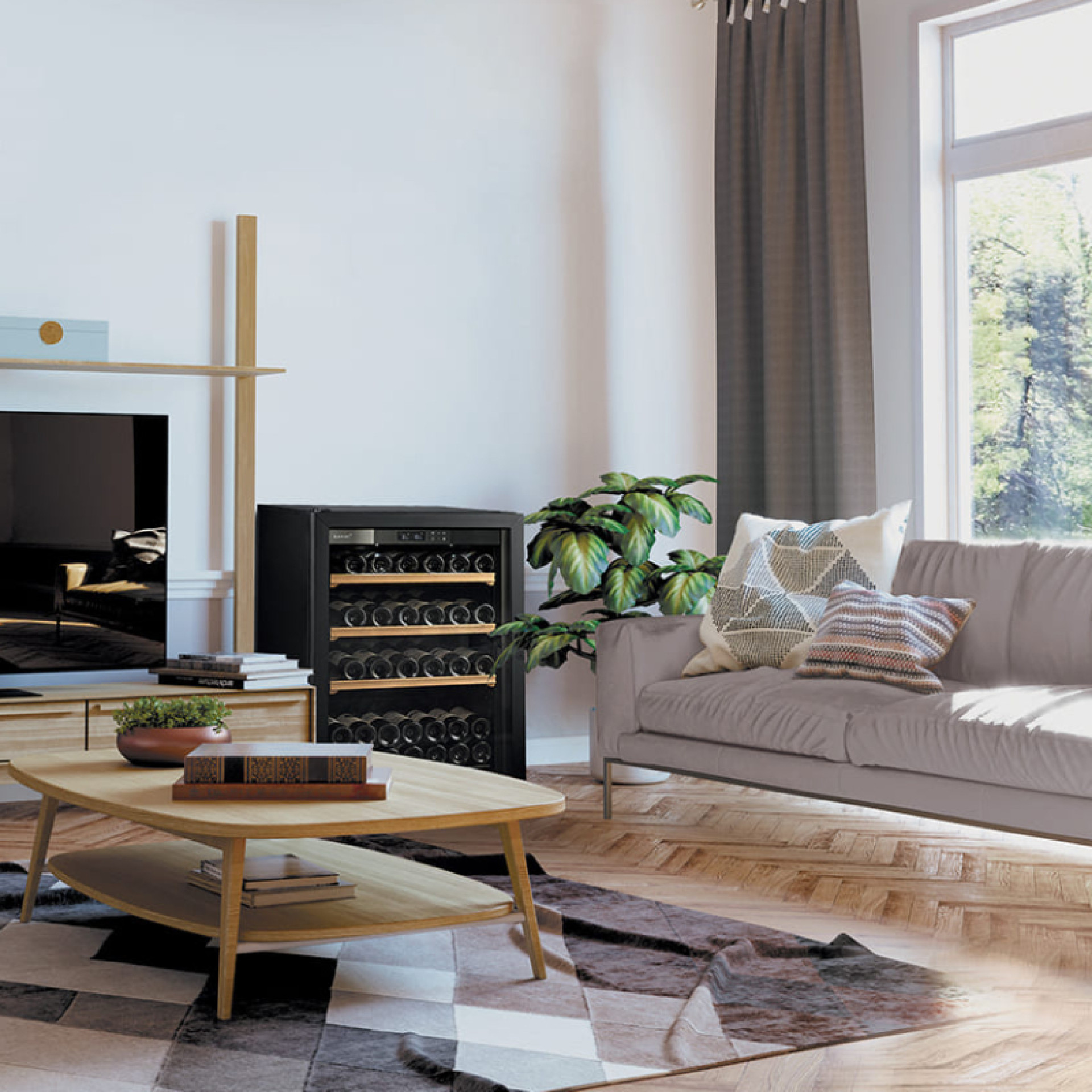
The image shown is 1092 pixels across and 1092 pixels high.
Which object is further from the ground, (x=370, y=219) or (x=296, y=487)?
(x=370, y=219)

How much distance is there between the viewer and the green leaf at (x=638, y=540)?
5098mm

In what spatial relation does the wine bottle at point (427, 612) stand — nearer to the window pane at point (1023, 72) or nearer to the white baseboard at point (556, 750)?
the white baseboard at point (556, 750)

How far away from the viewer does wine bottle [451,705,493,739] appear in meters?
5.02

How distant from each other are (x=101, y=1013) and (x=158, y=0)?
353 cm

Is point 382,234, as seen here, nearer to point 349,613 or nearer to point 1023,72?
point 349,613

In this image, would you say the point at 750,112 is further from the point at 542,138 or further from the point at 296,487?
the point at 296,487

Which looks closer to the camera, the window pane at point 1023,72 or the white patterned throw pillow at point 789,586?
the white patterned throw pillow at point 789,586

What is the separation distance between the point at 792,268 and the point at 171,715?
3299 millimetres

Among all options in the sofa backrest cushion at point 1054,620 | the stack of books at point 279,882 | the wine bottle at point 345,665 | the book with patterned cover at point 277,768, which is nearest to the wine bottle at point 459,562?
the wine bottle at point 345,665

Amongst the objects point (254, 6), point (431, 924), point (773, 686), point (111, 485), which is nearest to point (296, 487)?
point (111, 485)

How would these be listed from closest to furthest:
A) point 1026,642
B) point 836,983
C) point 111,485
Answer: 1. point 836,983
2. point 1026,642
3. point 111,485

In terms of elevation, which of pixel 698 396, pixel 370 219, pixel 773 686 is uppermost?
pixel 370 219

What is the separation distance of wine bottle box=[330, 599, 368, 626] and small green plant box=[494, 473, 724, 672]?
421 mm

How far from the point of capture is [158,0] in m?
5.00
